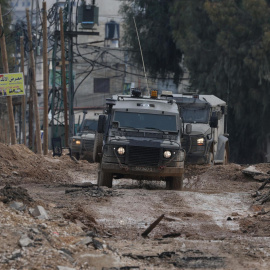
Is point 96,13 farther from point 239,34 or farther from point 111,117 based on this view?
point 111,117

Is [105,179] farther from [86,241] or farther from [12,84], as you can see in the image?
[12,84]

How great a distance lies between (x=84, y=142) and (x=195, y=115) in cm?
815

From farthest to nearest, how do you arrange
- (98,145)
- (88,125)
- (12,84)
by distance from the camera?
(88,125), (12,84), (98,145)

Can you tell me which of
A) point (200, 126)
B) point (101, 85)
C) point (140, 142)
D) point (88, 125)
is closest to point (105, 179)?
point (140, 142)

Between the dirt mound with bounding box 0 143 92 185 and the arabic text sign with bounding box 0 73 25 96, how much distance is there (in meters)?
2.13

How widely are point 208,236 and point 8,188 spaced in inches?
155

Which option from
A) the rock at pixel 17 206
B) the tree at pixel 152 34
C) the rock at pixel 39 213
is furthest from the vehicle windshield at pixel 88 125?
the rock at pixel 39 213

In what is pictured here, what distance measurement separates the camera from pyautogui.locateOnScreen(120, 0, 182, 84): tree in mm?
51344

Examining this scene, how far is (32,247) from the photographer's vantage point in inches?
414

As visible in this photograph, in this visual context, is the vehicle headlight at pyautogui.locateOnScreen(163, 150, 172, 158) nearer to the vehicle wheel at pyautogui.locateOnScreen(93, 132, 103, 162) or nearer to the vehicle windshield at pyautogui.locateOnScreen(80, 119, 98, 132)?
the vehicle wheel at pyautogui.locateOnScreen(93, 132, 103, 162)

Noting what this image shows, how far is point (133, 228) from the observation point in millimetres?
14055

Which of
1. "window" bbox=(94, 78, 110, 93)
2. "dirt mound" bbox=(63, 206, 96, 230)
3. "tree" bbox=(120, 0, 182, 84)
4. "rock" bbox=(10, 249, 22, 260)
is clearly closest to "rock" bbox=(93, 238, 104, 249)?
"rock" bbox=(10, 249, 22, 260)

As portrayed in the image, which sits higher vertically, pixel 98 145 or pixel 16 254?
pixel 16 254

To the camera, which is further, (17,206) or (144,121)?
(144,121)
